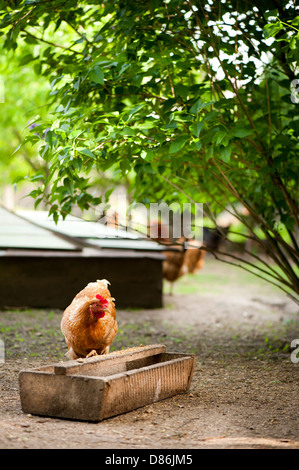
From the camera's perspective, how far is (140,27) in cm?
465

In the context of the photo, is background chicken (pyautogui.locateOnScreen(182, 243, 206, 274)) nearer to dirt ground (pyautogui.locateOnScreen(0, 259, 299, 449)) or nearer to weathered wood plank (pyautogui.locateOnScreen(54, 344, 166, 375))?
dirt ground (pyautogui.locateOnScreen(0, 259, 299, 449))

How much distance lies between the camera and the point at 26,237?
9.05m

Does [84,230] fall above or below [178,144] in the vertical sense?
below

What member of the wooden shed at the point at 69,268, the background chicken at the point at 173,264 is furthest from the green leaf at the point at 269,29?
the background chicken at the point at 173,264

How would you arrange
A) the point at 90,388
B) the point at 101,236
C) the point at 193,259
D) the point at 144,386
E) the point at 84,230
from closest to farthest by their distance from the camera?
1. the point at 90,388
2. the point at 144,386
3. the point at 101,236
4. the point at 84,230
5. the point at 193,259

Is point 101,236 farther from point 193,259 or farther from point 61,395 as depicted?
point 61,395

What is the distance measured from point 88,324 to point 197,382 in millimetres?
1001

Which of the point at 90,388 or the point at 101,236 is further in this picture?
the point at 101,236

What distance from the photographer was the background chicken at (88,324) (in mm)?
4434

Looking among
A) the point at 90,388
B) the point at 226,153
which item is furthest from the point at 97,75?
the point at 90,388

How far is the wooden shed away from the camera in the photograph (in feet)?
27.8

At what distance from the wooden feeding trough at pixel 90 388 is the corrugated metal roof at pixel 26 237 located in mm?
4851

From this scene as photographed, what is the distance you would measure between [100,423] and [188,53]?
10.8ft
